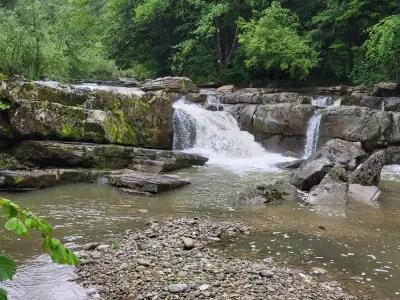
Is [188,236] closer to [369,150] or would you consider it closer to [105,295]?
[105,295]

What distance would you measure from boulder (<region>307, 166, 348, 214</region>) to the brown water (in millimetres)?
352

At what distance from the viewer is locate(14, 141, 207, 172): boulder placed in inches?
491

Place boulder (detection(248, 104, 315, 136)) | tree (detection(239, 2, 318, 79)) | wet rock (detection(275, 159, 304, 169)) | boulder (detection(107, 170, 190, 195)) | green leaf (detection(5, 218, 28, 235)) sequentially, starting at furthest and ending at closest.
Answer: tree (detection(239, 2, 318, 79))
boulder (detection(248, 104, 315, 136))
wet rock (detection(275, 159, 304, 169))
boulder (detection(107, 170, 190, 195))
green leaf (detection(5, 218, 28, 235))

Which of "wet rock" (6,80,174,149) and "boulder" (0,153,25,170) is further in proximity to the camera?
"wet rock" (6,80,174,149)

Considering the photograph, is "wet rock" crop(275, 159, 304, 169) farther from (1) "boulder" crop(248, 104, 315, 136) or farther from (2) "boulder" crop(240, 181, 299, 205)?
(2) "boulder" crop(240, 181, 299, 205)

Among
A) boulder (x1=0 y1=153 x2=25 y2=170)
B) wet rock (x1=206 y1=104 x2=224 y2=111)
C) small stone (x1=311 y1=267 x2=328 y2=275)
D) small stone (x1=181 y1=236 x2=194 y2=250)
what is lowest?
small stone (x1=311 y1=267 x2=328 y2=275)

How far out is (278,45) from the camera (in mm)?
25156

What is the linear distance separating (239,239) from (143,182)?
430 cm

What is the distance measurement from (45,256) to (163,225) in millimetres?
2192

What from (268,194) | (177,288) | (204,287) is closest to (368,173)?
(268,194)

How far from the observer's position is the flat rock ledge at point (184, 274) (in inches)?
202

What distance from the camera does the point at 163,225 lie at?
7852 millimetres

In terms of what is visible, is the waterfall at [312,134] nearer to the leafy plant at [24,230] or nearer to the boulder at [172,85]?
the boulder at [172,85]

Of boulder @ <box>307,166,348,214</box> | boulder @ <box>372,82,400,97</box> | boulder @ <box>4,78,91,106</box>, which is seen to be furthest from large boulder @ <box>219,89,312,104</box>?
boulder @ <box>307,166,348,214</box>
